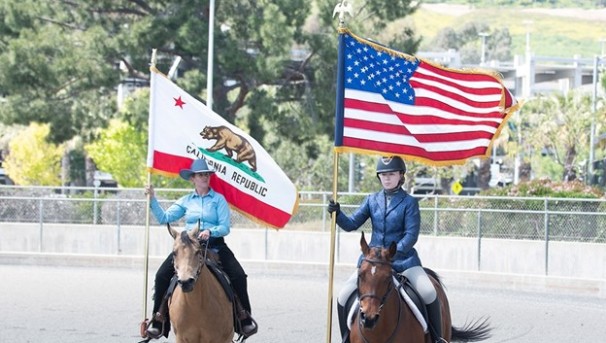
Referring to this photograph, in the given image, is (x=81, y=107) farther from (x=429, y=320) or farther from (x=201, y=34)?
(x=429, y=320)

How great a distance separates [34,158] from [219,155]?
163 ft

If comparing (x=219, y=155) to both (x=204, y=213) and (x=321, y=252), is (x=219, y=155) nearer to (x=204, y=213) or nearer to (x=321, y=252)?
(x=204, y=213)

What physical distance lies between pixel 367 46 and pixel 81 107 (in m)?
32.9

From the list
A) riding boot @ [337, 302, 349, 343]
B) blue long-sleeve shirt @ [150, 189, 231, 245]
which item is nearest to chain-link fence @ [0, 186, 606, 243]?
blue long-sleeve shirt @ [150, 189, 231, 245]

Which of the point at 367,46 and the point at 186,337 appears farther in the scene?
the point at 367,46

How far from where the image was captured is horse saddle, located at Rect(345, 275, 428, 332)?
10120mm

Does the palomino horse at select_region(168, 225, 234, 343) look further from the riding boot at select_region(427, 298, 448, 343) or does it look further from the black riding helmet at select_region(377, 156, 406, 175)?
the riding boot at select_region(427, 298, 448, 343)

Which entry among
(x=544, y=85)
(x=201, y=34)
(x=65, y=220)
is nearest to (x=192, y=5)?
(x=201, y=34)

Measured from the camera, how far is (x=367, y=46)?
12148mm

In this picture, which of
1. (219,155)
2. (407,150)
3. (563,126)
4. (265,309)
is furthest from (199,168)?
(563,126)

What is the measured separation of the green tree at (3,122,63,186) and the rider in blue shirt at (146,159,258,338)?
48.9 metres

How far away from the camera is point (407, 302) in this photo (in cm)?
1016

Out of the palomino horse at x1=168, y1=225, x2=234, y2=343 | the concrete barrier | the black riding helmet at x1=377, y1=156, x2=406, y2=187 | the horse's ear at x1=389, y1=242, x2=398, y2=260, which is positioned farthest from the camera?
the concrete barrier

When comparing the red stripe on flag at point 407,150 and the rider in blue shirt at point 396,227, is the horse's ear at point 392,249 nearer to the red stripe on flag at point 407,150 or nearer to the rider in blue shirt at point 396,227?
the rider in blue shirt at point 396,227
